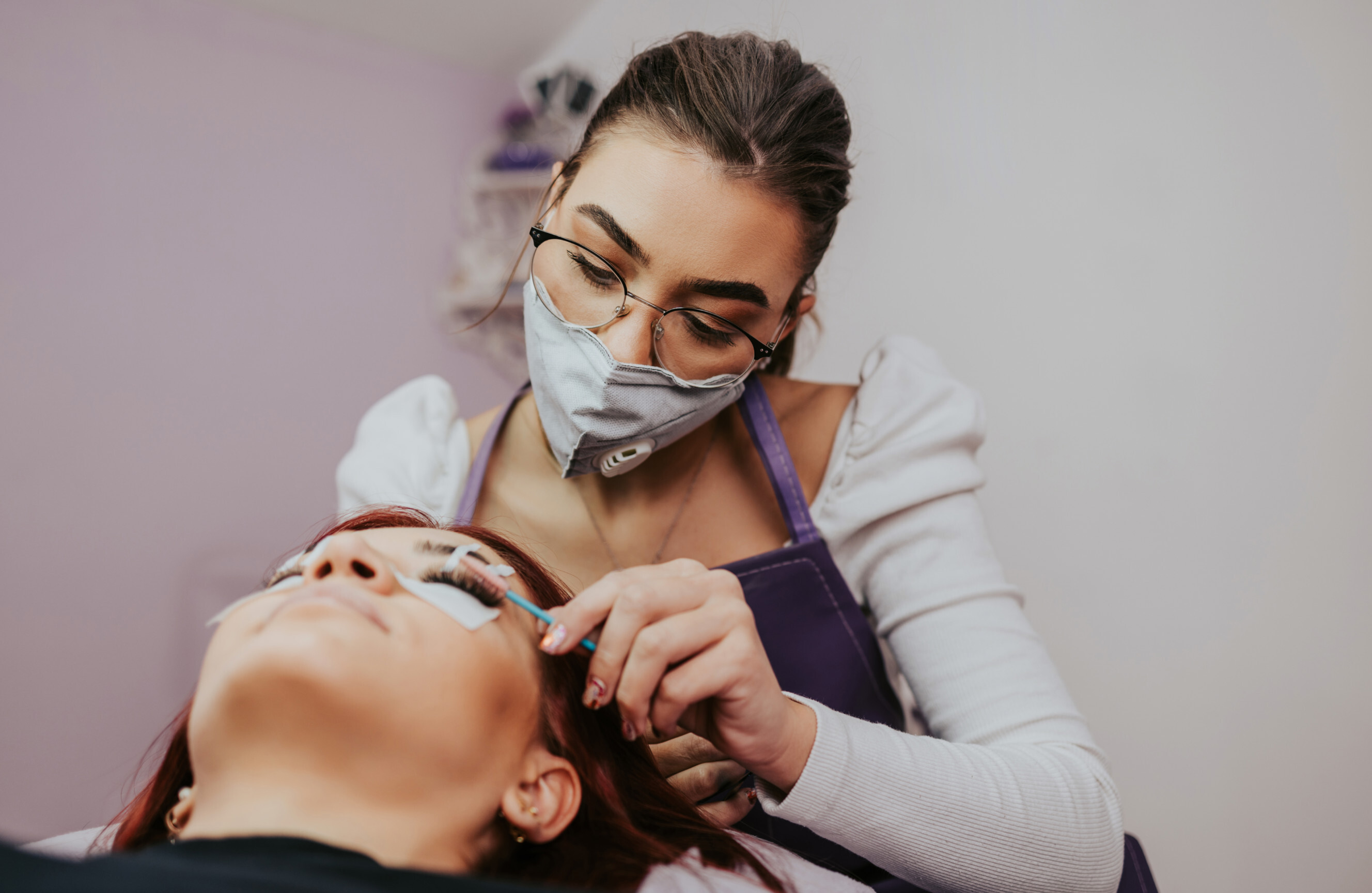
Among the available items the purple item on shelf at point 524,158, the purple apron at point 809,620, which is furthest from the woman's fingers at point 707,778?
the purple item on shelf at point 524,158

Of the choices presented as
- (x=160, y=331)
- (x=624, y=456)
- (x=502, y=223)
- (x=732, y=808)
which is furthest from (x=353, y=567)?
(x=502, y=223)

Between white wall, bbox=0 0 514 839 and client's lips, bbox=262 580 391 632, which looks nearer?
client's lips, bbox=262 580 391 632

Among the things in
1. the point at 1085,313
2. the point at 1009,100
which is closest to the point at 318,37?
the point at 1009,100

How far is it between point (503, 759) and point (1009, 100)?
151cm

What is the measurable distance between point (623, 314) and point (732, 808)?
612 mm

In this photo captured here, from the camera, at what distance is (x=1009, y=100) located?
5.15ft

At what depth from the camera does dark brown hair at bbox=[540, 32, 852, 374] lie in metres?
0.99

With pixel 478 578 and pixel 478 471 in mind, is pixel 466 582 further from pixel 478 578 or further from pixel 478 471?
pixel 478 471

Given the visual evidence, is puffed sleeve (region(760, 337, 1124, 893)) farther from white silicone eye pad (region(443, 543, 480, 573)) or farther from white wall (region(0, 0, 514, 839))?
white wall (region(0, 0, 514, 839))

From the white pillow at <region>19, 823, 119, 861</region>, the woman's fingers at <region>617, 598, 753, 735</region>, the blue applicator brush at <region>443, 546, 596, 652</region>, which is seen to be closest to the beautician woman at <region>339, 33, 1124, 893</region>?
the woman's fingers at <region>617, 598, 753, 735</region>

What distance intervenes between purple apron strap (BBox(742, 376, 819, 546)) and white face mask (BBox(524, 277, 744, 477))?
3.8 inches

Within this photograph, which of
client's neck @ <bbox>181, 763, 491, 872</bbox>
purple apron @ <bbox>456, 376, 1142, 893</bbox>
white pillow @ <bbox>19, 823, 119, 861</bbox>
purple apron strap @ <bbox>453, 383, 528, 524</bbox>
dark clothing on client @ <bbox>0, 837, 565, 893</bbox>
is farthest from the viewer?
purple apron strap @ <bbox>453, 383, 528, 524</bbox>

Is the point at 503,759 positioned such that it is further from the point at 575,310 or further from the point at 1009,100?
the point at 1009,100

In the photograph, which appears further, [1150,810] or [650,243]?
[1150,810]
